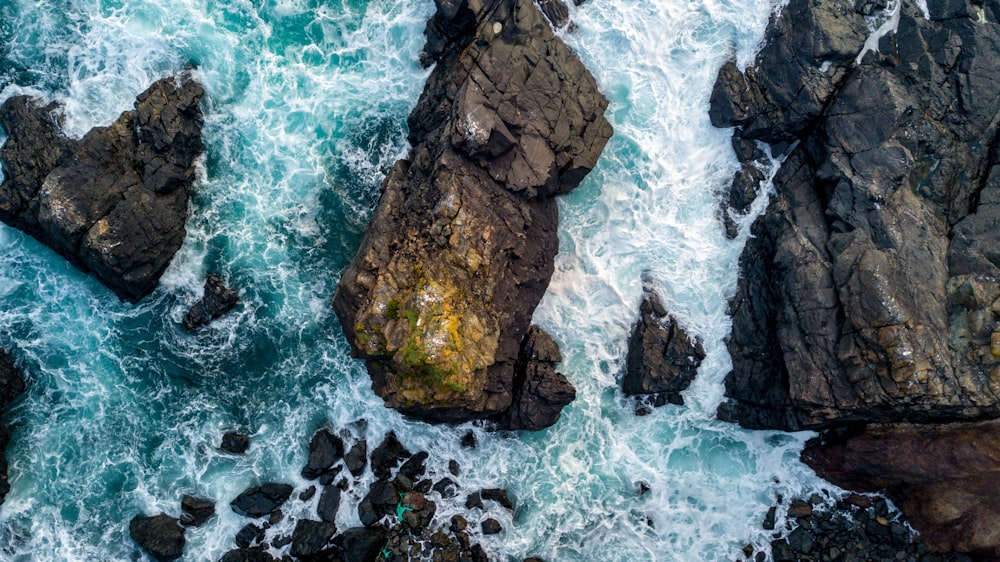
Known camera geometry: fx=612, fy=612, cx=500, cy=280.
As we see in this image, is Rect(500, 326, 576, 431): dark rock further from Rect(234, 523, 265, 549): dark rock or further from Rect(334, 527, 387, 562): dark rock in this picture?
Rect(234, 523, 265, 549): dark rock

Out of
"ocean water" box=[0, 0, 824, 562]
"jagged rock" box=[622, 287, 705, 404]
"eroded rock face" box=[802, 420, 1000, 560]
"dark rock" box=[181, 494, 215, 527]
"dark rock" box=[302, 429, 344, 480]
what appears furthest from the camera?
"ocean water" box=[0, 0, 824, 562]

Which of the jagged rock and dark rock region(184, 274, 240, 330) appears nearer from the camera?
the jagged rock

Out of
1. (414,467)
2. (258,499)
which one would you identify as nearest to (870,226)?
(414,467)

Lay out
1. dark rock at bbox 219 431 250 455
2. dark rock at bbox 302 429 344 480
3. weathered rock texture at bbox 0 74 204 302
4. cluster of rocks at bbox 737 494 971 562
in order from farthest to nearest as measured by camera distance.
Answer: dark rock at bbox 219 431 250 455
dark rock at bbox 302 429 344 480
cluster of rocks at bbox 737 494 971 562
weathered rock texture at bbox 0 74 204 302

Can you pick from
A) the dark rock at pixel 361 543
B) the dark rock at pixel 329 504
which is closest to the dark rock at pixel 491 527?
the dark rock at pixel 361 543

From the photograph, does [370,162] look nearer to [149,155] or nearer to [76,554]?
[149,155]

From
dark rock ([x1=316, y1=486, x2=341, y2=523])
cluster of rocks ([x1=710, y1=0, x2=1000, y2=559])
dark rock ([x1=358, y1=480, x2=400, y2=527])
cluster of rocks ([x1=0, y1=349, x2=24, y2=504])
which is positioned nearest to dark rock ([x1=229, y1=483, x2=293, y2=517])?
dark rock ([x1=316, y1=486, x2=341, y2=523])

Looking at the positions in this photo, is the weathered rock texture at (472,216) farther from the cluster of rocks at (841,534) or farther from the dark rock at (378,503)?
the cluster of rocks at (841,534)
